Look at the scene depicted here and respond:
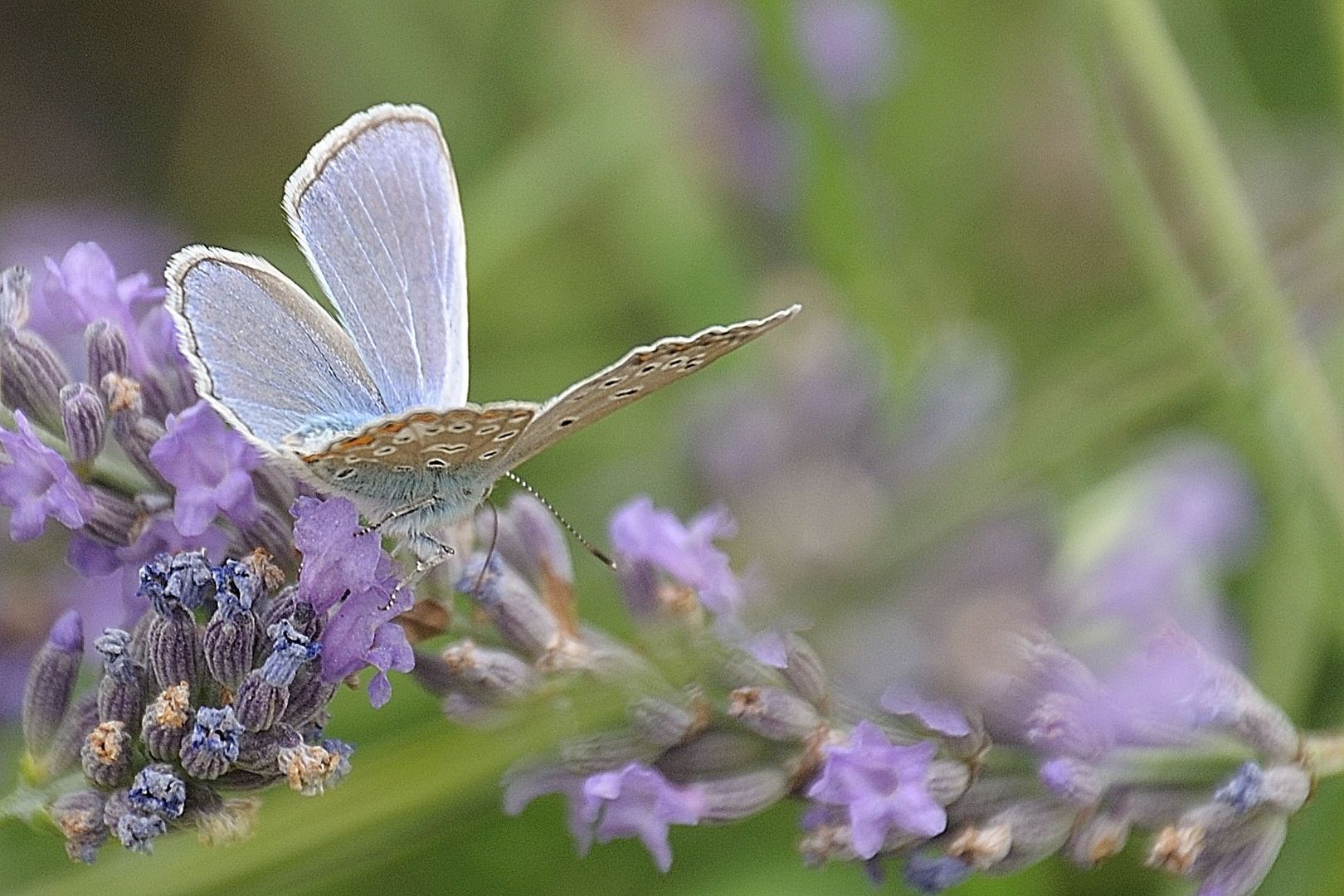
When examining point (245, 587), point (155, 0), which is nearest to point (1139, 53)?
point (245, 587)

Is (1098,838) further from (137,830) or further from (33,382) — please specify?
(33,382)

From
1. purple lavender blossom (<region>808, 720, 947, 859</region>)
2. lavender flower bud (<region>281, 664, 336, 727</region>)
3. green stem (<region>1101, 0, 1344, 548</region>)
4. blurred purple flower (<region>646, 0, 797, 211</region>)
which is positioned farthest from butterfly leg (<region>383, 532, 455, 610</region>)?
blurred purple flower (<region>646, 0, 797, 211</region>)

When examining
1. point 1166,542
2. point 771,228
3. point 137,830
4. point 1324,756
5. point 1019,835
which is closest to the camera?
point 137,830

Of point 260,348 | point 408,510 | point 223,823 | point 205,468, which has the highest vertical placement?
point 260,348

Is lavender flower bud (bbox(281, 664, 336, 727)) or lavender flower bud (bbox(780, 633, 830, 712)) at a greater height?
lavender flower bud (bbox(281, 664, 336, 727))

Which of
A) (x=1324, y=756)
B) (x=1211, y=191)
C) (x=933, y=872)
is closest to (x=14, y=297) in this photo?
(x=933, y=872)

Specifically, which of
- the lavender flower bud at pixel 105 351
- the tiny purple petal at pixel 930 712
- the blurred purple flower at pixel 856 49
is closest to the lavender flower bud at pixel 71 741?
the lavender flower bud at pixel 105 351

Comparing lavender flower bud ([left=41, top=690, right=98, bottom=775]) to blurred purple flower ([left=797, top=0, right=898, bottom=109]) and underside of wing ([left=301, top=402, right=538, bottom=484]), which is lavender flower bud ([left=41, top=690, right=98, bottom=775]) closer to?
underside of wing ([left=301, top=402, right=538, bottom=484])

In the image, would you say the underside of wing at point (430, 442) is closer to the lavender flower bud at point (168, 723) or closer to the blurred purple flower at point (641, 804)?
the lavender flower bud at point (168, 723)
